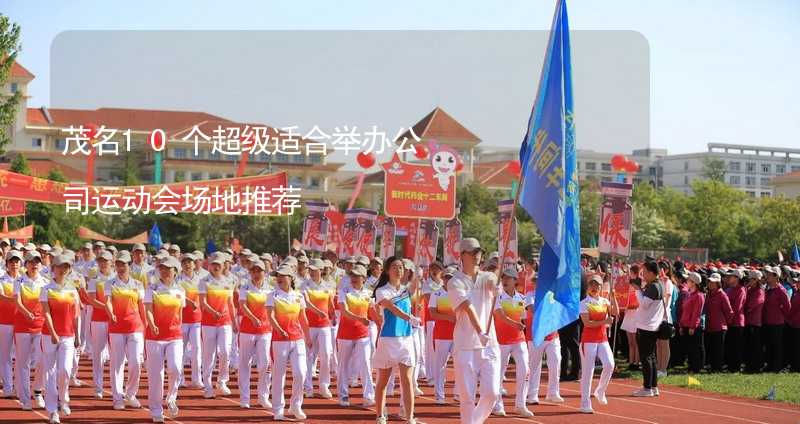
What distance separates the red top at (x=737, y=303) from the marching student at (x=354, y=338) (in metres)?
8.39

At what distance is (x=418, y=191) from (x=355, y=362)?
35.6 ft

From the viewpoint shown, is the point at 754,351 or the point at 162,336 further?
the point at 754,351

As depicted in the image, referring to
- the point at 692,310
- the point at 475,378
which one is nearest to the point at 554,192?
the point at 475,378

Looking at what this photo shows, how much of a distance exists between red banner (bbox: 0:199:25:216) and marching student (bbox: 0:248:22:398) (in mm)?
14996

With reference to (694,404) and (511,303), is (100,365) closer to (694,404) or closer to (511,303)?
(511,303)

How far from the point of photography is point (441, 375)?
51.6 feet

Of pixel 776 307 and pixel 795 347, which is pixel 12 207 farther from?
pixel 795 347

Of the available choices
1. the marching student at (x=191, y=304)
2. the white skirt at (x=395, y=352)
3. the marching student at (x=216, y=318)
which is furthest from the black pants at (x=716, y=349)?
the white skirt at (x=395, y=352)

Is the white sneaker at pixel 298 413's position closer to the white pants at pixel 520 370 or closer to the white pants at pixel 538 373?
the white pants at pixel 520 370

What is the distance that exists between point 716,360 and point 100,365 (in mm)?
11078

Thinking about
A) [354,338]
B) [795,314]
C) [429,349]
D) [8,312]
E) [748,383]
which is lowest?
[748,383]

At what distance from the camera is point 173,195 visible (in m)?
28.2

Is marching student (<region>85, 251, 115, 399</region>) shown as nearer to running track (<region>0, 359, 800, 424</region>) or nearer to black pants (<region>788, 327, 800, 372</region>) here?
running track (<region>0, 359, 800, 424</region>)

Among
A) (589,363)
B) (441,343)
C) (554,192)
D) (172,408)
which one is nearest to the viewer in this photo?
(554,192)
